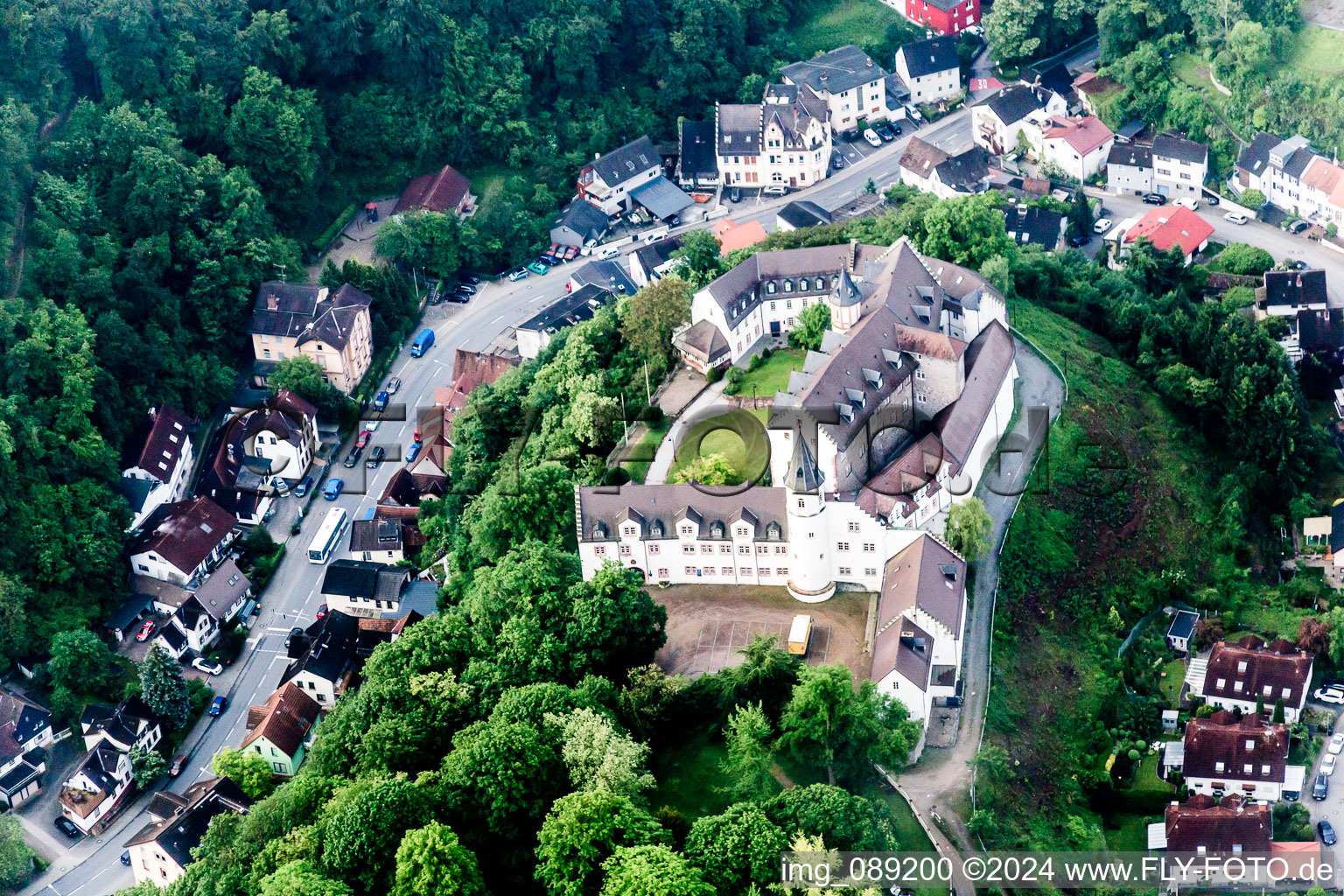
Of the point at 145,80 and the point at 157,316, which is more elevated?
the point at 145,80

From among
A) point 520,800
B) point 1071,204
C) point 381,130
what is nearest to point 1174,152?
point 1071,204

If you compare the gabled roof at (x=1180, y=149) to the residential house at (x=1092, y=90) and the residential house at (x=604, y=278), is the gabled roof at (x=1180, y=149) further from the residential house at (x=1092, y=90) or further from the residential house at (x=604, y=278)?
the residential house at (x=604, y=278)

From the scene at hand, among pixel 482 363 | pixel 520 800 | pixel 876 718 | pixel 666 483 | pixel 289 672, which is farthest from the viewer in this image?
pixel 482 363

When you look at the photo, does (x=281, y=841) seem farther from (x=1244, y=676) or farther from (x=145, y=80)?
(x=145, y=80)

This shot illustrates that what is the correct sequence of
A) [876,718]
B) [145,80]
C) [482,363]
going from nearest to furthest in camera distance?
[876,718], [482,363], [145,80]

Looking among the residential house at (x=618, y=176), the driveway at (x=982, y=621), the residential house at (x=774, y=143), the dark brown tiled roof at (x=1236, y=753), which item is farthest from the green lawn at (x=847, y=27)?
the dark brown tiled roof at (x=1236, y=753)

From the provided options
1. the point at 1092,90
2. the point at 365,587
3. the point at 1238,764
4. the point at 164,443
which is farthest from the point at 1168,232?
the point at 164,443

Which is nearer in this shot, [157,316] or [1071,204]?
[157,316]

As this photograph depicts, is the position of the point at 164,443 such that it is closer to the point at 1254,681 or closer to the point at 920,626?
the point at 920,626

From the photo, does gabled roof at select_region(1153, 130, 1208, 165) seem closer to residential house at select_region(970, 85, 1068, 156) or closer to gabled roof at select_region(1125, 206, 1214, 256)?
gabled roof at select_region(1125, 206, 1214, 256)
